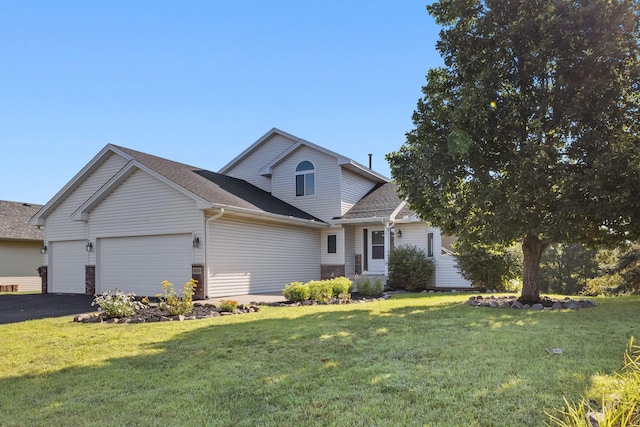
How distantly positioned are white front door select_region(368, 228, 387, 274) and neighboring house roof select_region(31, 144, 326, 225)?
2.50 metres

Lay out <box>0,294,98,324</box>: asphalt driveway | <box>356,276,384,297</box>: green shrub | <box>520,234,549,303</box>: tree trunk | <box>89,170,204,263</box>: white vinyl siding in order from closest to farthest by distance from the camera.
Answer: <box>0,294,98,324</box>: asphalt driveway → <box>520,234,549,303</box>: tree trunk → <box>89,170,204,263</box>: white vinyl siding → <box>356,276,384,297</box>: green shrub

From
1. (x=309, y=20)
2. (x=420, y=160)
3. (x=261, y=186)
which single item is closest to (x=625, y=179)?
(x=420, y=160)

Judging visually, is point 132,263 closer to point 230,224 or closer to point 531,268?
point 230,224

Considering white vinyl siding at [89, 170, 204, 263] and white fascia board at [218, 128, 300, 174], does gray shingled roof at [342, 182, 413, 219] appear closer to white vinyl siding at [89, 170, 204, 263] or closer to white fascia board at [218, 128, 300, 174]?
white fascia board at [218, 128, 300, 174]

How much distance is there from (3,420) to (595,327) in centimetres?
802

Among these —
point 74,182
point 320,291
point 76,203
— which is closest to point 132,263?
point 76,203

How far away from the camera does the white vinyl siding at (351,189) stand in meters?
19.0

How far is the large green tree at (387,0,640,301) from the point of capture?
29.8 ft

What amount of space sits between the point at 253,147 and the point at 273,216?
6.70m

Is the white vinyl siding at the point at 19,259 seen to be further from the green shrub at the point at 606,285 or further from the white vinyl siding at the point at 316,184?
the green shrub at the point at 606,285

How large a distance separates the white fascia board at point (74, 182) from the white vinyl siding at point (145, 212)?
7.51 feet

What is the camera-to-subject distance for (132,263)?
15.4 m

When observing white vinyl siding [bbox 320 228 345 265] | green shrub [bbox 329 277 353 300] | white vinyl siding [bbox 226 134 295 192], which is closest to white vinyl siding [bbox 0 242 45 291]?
white vinyl siding [bbox 226 134 295 192]

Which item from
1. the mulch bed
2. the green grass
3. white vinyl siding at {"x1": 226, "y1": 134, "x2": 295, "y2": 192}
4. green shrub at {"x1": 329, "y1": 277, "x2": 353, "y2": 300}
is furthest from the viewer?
white vinyl siding at {"x1": 226, "y1": 134, "x2": 295, "y2": 192}
